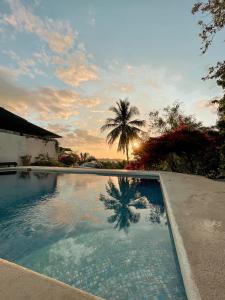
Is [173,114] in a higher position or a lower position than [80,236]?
higher

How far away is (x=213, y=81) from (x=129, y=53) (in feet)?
16.9

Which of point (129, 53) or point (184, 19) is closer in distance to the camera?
point (184, 19)

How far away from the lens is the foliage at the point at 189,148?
1290 cm

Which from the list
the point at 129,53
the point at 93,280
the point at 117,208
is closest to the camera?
the point at 93,280

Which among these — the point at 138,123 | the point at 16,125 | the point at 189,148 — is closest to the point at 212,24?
the point at 189,148

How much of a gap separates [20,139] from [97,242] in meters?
20.0

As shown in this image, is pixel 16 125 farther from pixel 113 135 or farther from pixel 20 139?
pixel 113 135

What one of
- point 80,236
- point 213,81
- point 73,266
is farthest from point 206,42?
point 73,266

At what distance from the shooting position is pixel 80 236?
5309 mm

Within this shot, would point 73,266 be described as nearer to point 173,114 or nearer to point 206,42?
point 206,42

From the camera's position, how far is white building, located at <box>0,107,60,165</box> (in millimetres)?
21055

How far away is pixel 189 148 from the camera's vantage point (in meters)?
13.2

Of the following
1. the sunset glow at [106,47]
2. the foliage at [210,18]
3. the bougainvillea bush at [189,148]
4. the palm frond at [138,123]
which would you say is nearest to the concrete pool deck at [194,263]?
the sunset glow at [106,47]

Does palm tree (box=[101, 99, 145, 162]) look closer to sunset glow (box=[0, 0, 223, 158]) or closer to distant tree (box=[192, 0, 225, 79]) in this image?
sunset glow (box=[0, 0, 223, 158])
